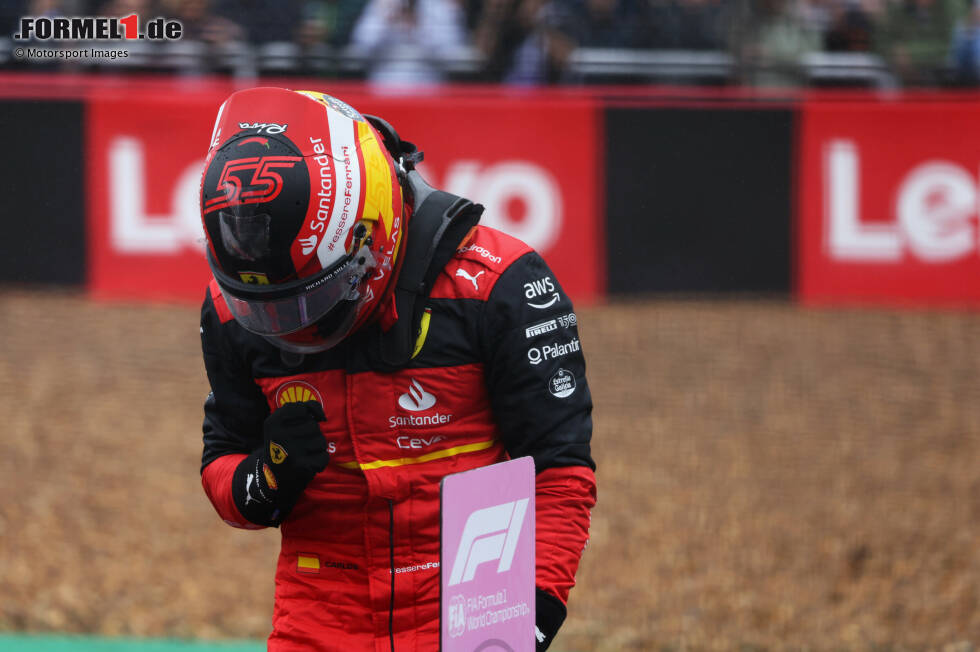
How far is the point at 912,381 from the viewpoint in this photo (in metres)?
9.12

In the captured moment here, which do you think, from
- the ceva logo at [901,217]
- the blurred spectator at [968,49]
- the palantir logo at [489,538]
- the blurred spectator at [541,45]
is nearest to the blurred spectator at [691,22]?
the blurred spectator at [541,45]

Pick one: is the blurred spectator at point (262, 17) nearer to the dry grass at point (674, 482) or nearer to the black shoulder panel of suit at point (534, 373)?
the dry grass at point (674, 482)

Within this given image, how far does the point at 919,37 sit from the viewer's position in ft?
34.7

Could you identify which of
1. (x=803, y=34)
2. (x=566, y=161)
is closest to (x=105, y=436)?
(x=566, y=161)

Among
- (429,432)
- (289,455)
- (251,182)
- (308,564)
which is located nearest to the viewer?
(251,182)

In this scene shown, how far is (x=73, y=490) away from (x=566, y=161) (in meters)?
4.42

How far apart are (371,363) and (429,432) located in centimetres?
19

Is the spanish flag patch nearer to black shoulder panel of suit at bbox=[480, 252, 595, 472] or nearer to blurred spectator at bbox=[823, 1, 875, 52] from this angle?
Answer: black shoulder panel of suit at bbox=[480, 252, 595, 472]

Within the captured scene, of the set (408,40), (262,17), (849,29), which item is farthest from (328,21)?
(849,29)

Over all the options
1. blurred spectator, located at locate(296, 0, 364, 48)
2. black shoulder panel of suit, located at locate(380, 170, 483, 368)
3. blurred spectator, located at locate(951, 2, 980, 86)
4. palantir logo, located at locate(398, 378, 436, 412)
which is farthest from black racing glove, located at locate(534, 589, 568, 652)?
blurred spectator, located at locate(951, 2, 980, 86)

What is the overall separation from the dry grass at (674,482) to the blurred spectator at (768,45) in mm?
1768

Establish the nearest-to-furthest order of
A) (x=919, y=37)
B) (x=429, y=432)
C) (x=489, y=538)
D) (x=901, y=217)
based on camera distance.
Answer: (x=489, y=538)
(x=429, y=432)
(x=901, y=217)
(x=919, y=37)

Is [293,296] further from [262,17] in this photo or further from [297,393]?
[262,17]

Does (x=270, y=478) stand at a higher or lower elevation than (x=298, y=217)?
lower
